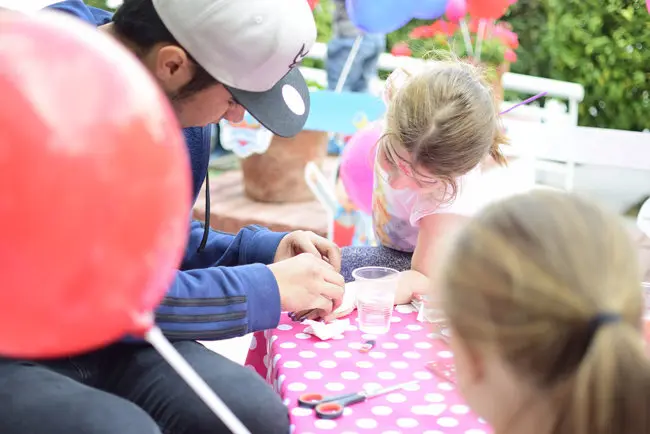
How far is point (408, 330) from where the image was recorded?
1.53 m

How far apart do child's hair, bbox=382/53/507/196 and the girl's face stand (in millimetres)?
18

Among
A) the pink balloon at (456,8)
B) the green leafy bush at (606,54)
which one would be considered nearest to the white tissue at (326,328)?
the pink balloon at (456,8)

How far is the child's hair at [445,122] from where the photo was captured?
5.67ft

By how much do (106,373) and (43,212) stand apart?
0.77 metres

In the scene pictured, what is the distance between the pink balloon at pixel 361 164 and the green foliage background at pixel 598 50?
9.89ft

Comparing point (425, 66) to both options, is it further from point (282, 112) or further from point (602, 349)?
point (602, 349)

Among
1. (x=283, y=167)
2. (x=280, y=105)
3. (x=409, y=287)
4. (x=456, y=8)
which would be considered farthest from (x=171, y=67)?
(x=283, y=167)

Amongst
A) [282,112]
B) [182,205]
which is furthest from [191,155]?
[182,205]

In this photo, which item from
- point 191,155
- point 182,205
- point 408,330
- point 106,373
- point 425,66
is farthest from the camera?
point 425,66

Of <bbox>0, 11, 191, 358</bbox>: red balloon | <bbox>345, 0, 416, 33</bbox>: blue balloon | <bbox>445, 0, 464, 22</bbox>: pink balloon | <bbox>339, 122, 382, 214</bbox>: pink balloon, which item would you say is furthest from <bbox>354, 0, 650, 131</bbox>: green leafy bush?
<bbox>0, 11, 191, 358</bbox>: red balloon

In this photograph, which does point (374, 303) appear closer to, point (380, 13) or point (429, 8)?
point (380, 13)

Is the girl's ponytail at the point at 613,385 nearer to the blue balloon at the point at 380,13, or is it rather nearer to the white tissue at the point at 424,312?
the white tissue at the point at 424,312

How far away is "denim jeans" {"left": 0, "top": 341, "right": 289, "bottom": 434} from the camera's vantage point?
46.1 inches

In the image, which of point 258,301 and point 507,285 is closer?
point 507,285
